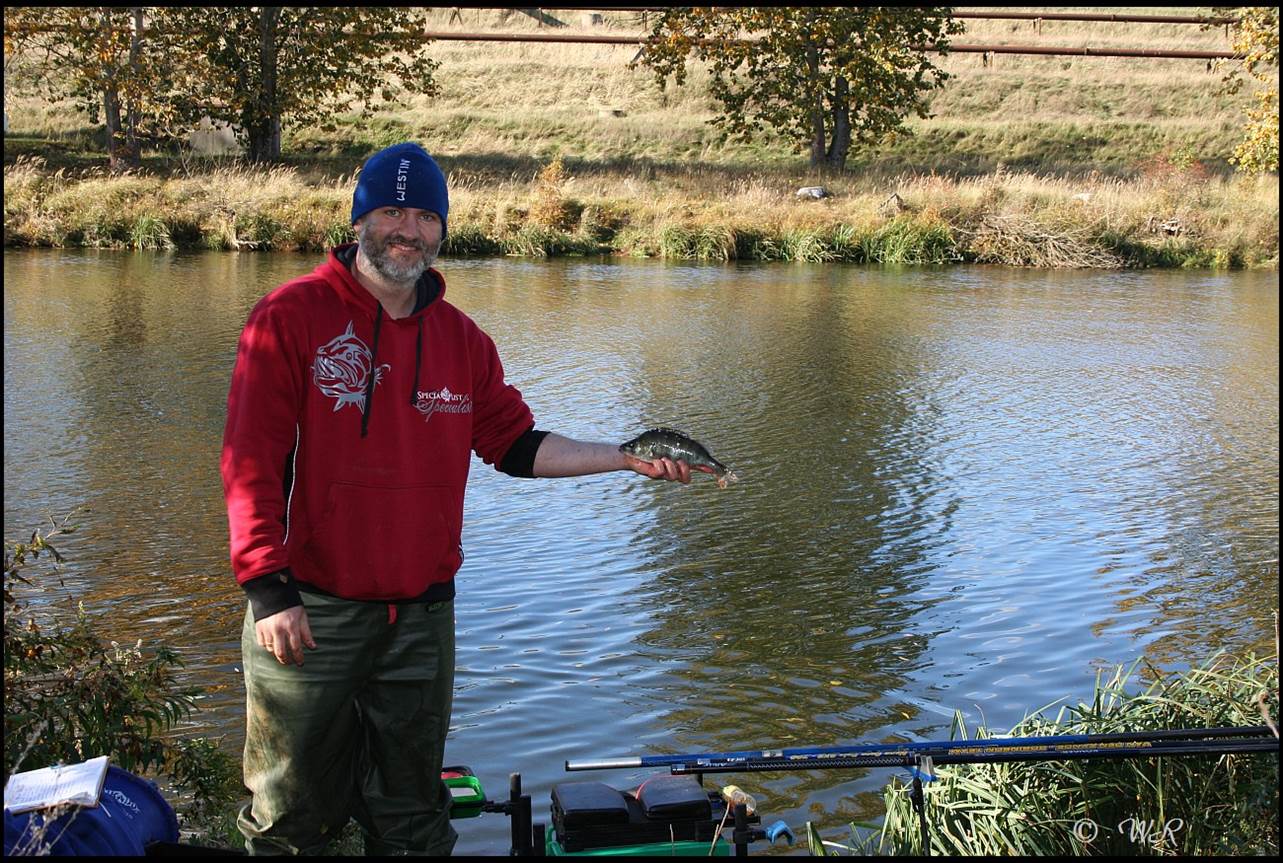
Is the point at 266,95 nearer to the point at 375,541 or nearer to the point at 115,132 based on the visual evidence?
the point at 115,132

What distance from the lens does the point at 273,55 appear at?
27.6 m

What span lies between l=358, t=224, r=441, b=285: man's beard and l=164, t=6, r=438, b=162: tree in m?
25.2

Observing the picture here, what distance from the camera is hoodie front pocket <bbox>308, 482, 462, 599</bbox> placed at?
3.30m

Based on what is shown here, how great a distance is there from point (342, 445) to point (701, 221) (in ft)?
65.0

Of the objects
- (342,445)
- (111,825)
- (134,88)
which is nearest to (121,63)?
(134,88)

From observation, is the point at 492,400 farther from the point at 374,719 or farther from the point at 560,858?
the point at 560,858

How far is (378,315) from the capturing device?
11.2 feet

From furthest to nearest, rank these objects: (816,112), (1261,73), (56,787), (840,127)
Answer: (840,127) < (816,112) < (1261,73) < (56,787)

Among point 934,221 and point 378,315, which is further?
point 934,221

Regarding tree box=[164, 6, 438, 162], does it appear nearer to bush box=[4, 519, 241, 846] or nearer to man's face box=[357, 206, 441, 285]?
bush box=[4, 519, 241, 846]

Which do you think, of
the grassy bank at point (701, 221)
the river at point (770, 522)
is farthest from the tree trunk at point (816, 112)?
the river at point (770, 522)

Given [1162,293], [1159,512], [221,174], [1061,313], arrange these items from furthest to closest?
[221,174] → [1162,293] → [1061,313] → [1159,512]

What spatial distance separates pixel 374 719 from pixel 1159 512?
6.13m

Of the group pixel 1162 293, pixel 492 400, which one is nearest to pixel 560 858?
Result: pixel 492 400
